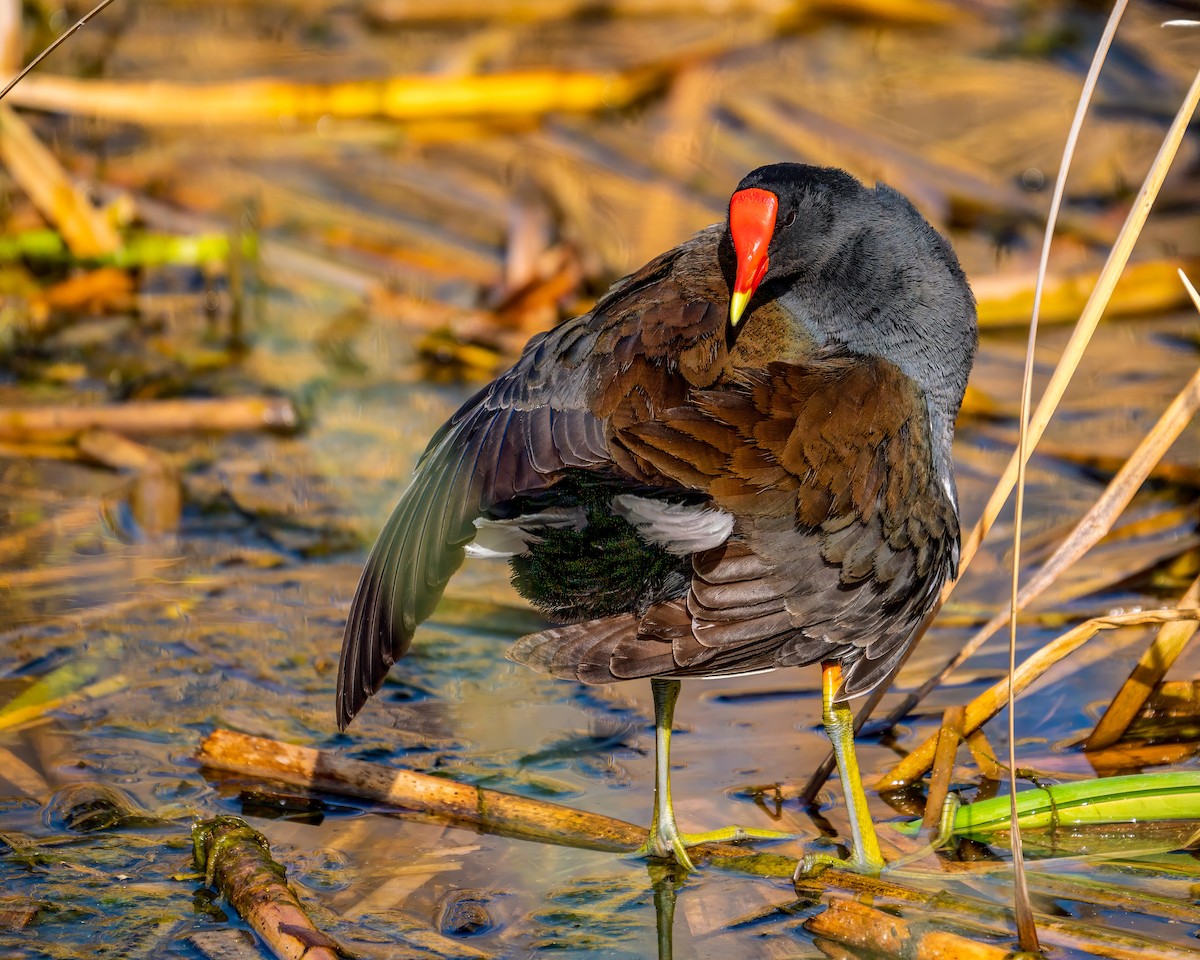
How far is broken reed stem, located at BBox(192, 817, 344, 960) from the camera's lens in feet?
7.30

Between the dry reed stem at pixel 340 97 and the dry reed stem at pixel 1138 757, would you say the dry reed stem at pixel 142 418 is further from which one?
the dry reed stem at pixel 1138 757

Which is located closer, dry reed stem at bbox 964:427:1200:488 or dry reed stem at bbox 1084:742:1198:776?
dry reed stem at bbox 1084:742:1198:776

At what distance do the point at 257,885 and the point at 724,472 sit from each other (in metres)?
0.96

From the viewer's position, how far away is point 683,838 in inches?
105

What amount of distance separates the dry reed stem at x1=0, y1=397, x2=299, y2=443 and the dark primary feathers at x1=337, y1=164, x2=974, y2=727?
1742mm

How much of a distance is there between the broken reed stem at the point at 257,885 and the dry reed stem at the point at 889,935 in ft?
2.52

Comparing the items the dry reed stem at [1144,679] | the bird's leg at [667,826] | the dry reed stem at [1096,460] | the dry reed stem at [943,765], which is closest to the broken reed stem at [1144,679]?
the dry reed stem at [1144,679]

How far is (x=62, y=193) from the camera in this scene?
196 inches

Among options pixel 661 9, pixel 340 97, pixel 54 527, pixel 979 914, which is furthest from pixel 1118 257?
pixel 661 9

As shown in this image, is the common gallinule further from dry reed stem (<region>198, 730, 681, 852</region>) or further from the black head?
dry reed stem (<region>198, 730, 681, 852</region>)

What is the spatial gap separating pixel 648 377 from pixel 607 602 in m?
0.37

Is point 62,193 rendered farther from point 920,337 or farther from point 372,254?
point 920,337

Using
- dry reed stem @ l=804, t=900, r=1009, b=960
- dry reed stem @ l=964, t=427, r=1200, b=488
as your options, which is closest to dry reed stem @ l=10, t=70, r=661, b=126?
dry reed stem @ l=964, t=427, r=1200, b=488

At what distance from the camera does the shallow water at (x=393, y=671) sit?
8.21 ft
